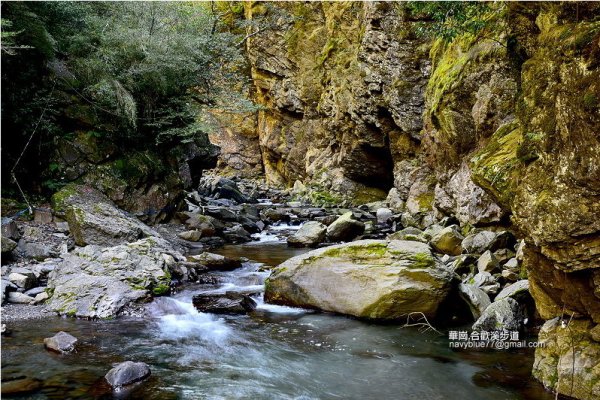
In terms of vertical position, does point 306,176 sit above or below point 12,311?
above

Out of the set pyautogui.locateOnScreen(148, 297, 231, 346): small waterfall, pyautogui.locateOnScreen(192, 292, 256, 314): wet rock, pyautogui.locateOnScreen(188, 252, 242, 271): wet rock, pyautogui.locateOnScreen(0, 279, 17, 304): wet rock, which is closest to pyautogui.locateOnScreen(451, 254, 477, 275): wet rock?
pyautogui.locateOnScreen(192, 292, 256, 314): wet rock

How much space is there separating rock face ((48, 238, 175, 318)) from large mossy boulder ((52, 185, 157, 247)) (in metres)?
0.95

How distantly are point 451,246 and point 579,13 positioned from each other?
699cm

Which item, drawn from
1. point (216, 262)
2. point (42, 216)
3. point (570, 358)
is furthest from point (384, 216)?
point (570, 358)

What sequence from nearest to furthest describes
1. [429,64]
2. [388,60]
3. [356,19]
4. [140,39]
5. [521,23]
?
1. [521,23]
2. [140,39]
3. [429,64]
4. [388,60]
5. [356,19]

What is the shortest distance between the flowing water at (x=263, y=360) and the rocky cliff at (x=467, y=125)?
0.98m

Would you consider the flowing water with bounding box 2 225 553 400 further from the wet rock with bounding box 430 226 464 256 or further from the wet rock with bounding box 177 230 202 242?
the wet rock with bounding box 177 230 202 242

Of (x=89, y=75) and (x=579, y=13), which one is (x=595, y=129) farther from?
(x=89, y=75)

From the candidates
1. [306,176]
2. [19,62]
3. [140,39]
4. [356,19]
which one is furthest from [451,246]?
[306,176]

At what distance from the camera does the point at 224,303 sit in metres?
7.59

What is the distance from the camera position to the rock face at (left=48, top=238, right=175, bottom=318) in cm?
708

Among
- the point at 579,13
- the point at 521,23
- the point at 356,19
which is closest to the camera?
the point at 579,13

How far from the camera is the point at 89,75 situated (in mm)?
11516

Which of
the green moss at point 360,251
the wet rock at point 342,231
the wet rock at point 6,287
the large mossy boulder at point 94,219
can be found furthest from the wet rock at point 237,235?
the wet rock at point 6,287
